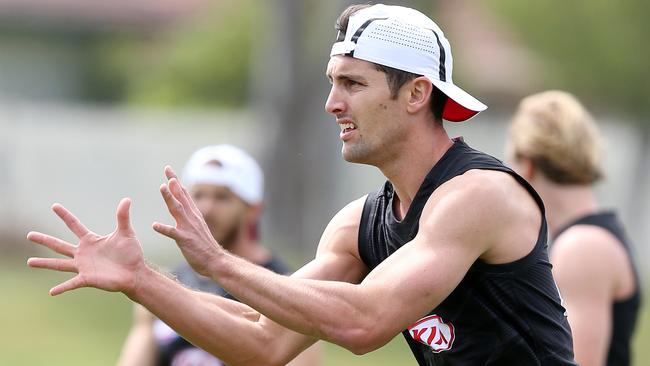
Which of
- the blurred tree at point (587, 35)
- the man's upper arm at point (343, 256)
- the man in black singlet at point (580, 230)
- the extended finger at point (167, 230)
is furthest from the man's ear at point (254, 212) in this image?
the blurred tree at point (587, 35)

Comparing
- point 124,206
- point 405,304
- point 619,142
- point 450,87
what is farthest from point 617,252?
point 619,142

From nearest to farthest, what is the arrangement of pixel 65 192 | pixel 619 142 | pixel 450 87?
pixel 450 87
pixel 65 192
pixel 619 142

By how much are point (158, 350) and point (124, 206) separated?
2.58m

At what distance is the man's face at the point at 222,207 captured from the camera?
24.1 ft

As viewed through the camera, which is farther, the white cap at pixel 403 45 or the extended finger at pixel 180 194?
the white cap at pixel 403 45

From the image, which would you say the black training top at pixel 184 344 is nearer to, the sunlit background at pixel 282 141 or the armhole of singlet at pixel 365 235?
the armhole of singlet at pixel 365 235

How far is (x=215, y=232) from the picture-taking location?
734 centimetres

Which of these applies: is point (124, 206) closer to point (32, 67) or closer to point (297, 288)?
point (297, 288)

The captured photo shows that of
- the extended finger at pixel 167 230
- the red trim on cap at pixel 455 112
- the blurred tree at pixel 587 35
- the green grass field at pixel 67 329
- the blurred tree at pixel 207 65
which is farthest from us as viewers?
the blurred tree at pixel 207 65

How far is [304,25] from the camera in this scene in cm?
2525

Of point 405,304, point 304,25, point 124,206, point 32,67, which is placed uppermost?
point 124,206

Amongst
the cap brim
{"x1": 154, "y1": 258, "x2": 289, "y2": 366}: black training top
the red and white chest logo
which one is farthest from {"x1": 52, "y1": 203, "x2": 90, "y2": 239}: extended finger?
{"x1": 154, "y1": 258, "x2": 289, "y2": 366}: black training top

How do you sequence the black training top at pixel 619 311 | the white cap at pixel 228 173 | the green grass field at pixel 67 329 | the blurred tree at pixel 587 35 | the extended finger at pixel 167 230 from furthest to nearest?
the blurred tree at pixel 587 35 → the green grass field at pixel 67 329 → the white cap at pixel 228 173 → the black training top at pixel 619 311 → the extended finger at pixel 167 230

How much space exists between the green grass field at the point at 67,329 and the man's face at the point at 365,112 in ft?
31.3
